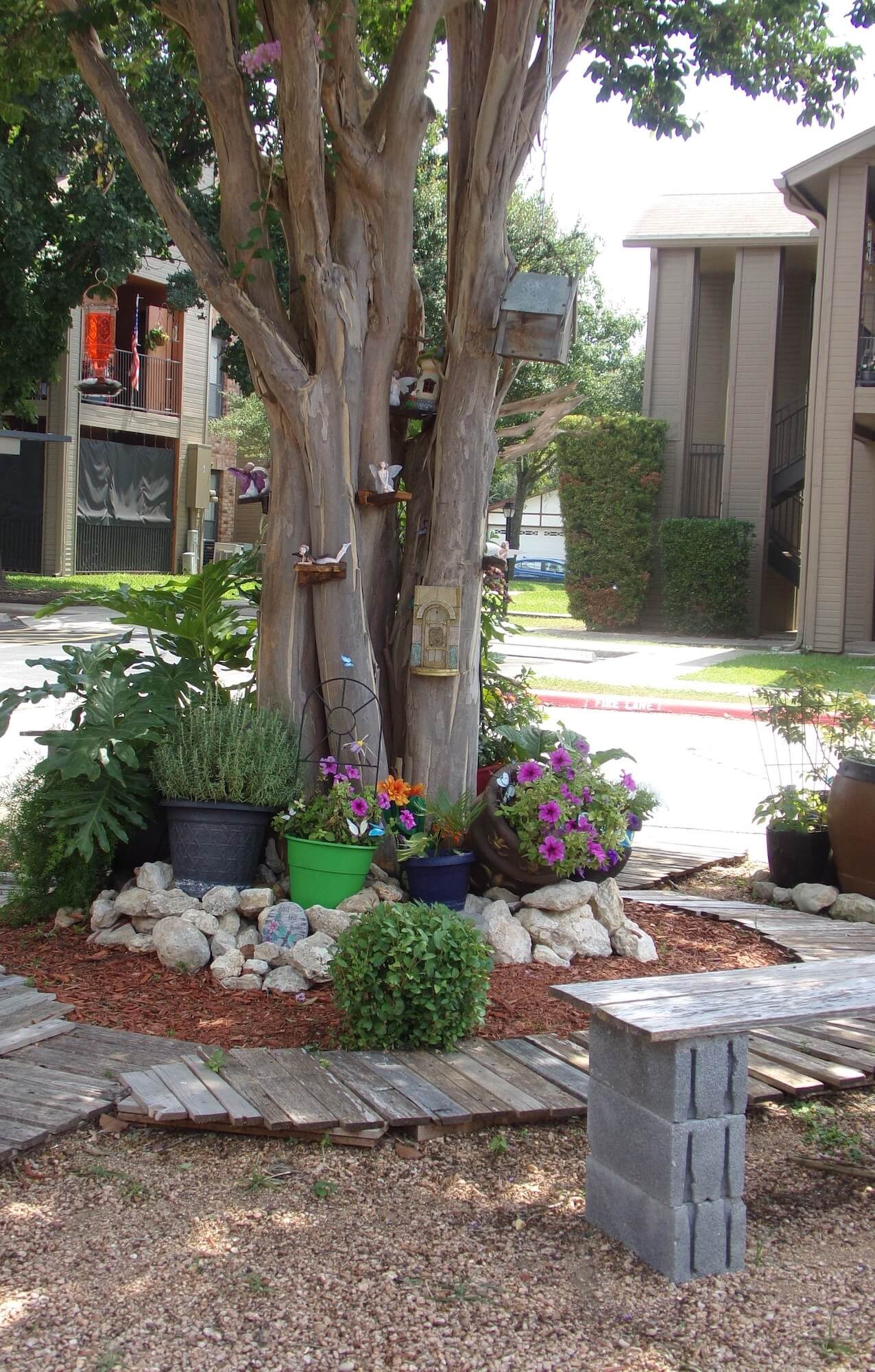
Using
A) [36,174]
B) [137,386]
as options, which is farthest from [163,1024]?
[137,386]

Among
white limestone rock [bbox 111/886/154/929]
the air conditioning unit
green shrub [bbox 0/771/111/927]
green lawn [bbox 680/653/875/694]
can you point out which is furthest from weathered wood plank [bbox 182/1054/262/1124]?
the air conditioning unit

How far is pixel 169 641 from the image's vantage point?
6348 mm

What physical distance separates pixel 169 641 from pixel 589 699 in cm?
864

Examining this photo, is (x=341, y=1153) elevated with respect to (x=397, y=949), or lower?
lower

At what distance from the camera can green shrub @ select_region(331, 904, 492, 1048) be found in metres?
4.11

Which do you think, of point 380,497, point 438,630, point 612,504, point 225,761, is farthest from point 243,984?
point 612,504

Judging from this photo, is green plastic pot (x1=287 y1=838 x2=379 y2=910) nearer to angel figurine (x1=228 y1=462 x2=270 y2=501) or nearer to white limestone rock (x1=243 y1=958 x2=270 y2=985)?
white limestone rock (x1=243 y1=958 x2=270 y2=985)

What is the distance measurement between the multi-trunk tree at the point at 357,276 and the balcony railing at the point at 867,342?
14224mm

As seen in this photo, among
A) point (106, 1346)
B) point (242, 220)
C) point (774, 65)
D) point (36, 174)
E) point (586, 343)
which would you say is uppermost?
point (586, 343)

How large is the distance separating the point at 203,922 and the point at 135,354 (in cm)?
2396

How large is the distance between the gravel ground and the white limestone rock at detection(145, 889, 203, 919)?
4.99 ft

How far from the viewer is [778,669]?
57.1 ft

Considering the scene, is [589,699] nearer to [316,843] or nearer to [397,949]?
[316,843]

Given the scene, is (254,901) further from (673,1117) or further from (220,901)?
(673,1117)
